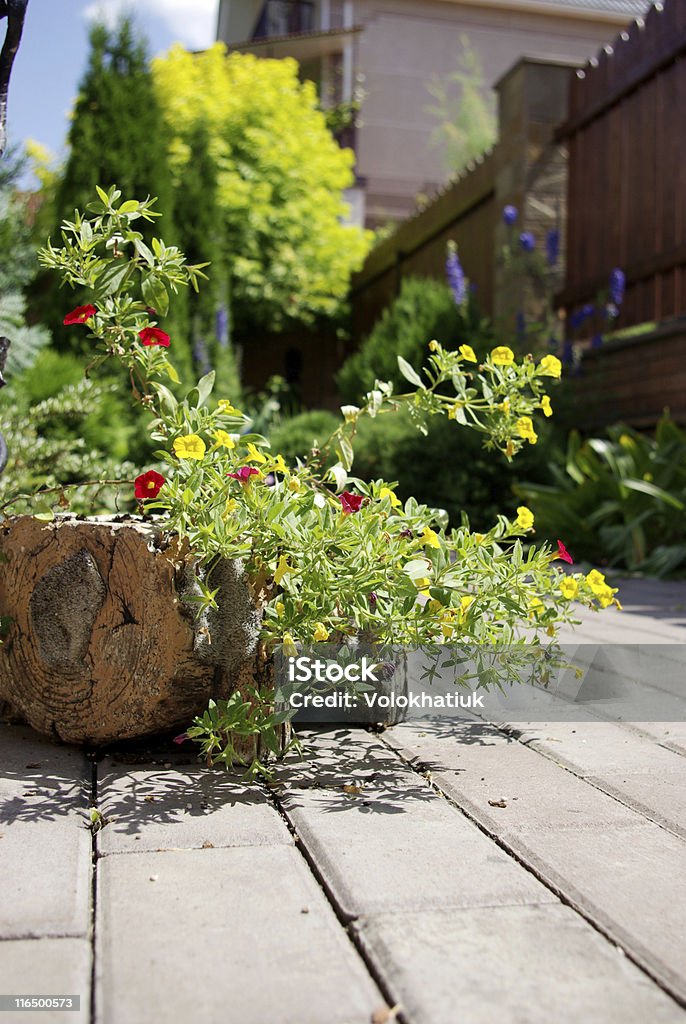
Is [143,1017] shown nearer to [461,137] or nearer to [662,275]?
[662,275]

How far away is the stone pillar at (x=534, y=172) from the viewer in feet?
23.2

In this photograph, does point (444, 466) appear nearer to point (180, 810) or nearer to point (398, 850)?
point (180, 810)

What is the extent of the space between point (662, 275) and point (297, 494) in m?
4.75

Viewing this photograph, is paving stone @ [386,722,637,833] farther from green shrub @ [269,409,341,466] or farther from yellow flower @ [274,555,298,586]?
green shrub @ [269,409,341,466]

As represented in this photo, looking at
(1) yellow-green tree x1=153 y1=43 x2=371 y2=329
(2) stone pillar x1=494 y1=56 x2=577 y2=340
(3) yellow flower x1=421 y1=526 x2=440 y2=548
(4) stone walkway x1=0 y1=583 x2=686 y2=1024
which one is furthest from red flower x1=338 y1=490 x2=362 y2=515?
(1) yellow-green tree x1=153 y1=43 x2=371 y2=329

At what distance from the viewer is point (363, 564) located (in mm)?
1882

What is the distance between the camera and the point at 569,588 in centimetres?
199

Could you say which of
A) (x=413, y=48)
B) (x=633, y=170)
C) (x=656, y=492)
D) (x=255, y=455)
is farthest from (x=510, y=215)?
(x=413, y=48)

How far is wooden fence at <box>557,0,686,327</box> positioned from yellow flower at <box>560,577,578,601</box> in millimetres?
4341

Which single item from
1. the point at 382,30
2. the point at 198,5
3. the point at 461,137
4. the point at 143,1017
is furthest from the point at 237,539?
the point at 198,5

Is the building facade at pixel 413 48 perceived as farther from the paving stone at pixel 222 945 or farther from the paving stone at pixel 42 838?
the paving stone at pixel 222 945

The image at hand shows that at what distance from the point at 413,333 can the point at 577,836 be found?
5.21 meters

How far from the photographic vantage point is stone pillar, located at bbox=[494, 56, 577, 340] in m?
7.07

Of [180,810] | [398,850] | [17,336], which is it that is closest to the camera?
[398,850]
